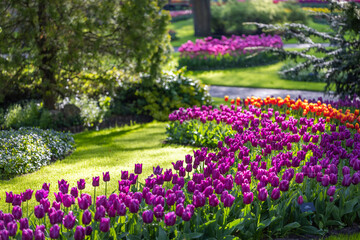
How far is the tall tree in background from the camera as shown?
31.5ft

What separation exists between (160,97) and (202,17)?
18690mm

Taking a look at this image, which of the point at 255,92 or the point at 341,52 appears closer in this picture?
the point at 341,52

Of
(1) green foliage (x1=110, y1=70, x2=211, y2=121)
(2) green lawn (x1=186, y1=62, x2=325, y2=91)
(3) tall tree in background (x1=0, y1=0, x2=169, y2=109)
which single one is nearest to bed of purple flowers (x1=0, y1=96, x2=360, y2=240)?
(3) tall tree in background (x1=0, y1=0, x2=169, y2=109)

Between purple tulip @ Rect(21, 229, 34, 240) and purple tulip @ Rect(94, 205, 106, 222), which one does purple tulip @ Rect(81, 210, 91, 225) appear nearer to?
purple tulip @ Rect(94, 205, 106, 222)

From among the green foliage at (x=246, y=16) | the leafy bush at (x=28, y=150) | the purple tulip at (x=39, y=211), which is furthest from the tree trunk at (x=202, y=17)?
the purple tulip at (x=39, y=211)

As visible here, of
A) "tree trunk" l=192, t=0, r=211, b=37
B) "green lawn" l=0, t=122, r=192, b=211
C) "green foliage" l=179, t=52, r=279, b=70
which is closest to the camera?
"green lawn" l=0, t=122, r=192, b=211

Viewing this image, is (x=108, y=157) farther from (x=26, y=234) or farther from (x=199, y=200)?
(x=26, y=234)

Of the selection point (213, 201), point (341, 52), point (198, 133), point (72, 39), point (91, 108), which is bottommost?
point (198, 133)

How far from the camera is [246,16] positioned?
30.6 metres

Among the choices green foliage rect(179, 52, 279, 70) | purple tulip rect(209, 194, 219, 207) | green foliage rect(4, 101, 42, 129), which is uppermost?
green foliage rect(179, 52, 279, 70)

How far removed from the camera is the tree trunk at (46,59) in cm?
977

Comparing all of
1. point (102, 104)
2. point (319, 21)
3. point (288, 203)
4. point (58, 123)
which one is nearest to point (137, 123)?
point (102, 104)

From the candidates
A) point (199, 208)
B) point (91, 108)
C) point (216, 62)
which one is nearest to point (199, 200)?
point (199, 208)

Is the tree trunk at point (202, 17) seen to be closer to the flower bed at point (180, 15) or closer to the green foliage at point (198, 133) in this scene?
the flower bed at point (180, 15)
